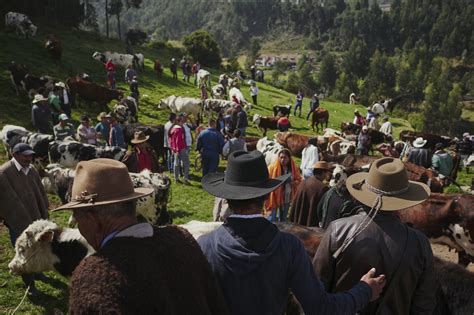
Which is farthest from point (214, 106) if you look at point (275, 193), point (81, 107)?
point (275, 193)

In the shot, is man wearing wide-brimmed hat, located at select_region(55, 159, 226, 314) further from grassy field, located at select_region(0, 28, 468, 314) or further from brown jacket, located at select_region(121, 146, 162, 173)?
brown jacket, located at select_region(121, 146, 162, 173)

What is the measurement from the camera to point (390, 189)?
310 centimetres

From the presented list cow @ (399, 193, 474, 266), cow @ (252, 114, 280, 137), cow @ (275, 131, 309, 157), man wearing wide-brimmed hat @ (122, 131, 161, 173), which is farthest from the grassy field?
cow @ (399, 193, 474, 266)

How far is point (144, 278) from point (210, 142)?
28.1 ft

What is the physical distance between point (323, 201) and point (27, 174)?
4.59 m

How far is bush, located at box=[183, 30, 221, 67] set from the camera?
43.4 m

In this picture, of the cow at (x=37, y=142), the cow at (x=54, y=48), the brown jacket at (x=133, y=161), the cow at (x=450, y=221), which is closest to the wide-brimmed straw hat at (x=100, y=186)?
the cow at (x=450, y=221)

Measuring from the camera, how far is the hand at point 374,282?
9.01ft

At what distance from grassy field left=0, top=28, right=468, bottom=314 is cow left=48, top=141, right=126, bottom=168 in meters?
1.14

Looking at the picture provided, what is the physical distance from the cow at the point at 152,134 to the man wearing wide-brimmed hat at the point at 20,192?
7310 mm

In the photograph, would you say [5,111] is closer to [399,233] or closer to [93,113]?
[93,113]

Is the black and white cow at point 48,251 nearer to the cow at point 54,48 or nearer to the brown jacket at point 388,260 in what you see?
the brown jacket at point 388,260

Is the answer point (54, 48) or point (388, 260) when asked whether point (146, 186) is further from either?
point (54, 48)

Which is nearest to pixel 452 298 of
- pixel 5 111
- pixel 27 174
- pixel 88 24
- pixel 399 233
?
pixel 399 233
